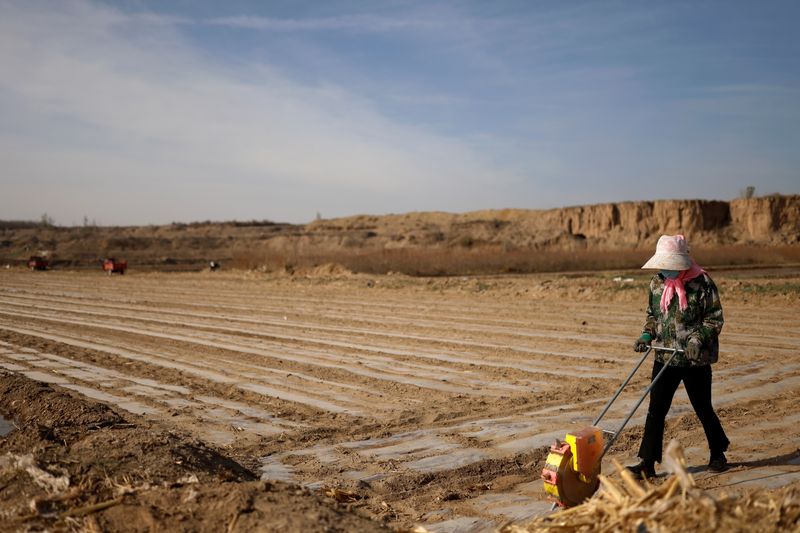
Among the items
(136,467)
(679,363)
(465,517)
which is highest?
(679,363)

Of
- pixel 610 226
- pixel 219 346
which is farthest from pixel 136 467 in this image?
pixel 610 226

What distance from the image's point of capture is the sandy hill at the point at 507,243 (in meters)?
42.2

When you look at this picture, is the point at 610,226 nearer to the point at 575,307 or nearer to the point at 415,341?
the point at 575,307

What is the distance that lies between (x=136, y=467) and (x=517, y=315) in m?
13.6

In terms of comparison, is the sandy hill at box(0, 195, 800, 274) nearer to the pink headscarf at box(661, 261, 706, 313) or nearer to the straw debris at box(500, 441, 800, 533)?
the pink headscarf at box(661, 261, 706, 313)

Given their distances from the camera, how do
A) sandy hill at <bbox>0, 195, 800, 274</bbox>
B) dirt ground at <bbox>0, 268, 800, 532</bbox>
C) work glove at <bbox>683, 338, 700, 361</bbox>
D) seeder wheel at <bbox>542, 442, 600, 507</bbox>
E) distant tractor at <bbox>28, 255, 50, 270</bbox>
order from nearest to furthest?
dirt ground at <bbox>0, 268, 800, 532</bbox> → seeder wheel at <bbox>542, 442, 600, 507</bbox> → work glove at <bbox>683, 338, 700, 361</bbox> → sandy hill at <bbox>0, 195, 800, 274</bbox> → distant tractor at <bbox>28, 255, 50, 270</bbox>

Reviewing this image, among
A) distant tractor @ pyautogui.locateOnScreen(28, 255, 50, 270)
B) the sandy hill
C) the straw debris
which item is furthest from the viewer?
distant tractor @ pyautogui.locateOnScreen(28, 255, 50, 270)

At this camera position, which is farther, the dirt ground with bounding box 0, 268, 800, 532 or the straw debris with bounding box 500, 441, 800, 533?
the dirt ground with bounding box 0, 268, 800, 532

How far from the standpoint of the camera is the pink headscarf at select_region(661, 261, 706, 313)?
19.2 feet

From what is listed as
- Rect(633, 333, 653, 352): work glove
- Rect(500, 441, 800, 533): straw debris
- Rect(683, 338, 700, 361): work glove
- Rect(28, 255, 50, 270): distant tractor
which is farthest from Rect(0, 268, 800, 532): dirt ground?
Rect(28, 255, 50, 270): distant tractor

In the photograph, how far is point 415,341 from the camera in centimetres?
1402

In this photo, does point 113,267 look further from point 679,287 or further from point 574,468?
point 574,468

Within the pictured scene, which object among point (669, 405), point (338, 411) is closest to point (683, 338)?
point (669, 405)

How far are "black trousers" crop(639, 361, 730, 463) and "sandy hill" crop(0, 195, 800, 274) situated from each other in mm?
32818
